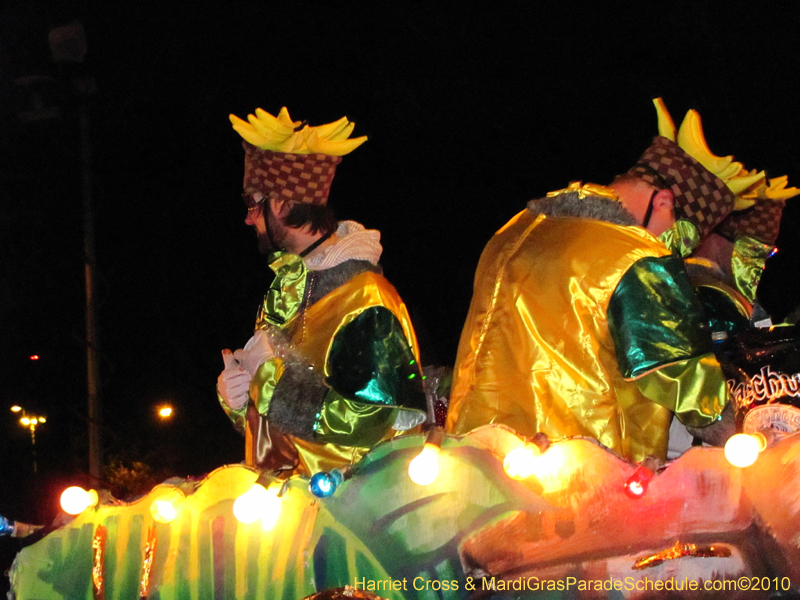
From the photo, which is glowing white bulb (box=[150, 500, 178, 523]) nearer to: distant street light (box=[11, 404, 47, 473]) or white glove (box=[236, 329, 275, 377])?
white glove (box=[236, 329, 275, 377])

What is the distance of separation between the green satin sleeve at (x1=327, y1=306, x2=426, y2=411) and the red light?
87cm

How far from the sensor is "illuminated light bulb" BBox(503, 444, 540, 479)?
5.67 feet

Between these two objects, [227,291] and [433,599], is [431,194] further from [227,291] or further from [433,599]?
[433,599]

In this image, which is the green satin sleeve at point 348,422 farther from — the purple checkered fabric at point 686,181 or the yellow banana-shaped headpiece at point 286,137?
the purple checkered fabric at point 686,181

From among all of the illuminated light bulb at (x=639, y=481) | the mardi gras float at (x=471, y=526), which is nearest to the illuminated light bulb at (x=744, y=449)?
the mardi gras float at (x=471, y=526)

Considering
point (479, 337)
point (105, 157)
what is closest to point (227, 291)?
point (105, 157)

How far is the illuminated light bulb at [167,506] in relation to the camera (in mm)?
1921

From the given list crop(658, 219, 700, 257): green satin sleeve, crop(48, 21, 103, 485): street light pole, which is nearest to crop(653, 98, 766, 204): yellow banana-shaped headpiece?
crop(658, 219, 700, 257): green satin sleeve

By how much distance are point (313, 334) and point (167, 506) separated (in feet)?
2.83

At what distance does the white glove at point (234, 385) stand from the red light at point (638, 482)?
1.50m

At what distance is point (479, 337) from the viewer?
2230mm

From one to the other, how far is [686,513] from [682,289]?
20.7 inches

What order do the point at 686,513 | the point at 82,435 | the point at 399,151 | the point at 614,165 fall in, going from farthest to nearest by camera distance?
the point at 82,435
the point at 399,151
the point at 614,165
the point at 686,513

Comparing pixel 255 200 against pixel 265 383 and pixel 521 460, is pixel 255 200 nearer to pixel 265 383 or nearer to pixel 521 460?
pixel 265 383
